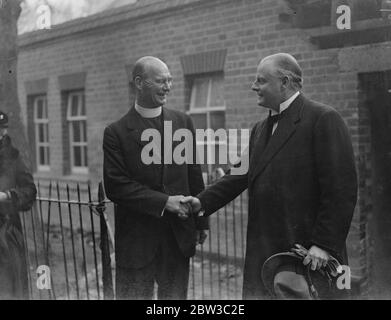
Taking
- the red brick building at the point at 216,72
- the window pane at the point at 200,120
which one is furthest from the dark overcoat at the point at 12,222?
the window pane at the point at 200,120

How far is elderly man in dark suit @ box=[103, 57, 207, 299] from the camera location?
3.36 meters

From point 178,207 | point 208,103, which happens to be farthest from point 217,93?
point 178,207

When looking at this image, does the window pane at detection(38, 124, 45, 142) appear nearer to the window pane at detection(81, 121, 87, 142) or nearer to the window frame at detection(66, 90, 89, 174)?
the window frame at detection(66, 90, 89, 174)

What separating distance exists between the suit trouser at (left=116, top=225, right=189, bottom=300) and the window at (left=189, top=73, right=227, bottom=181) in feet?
6.12

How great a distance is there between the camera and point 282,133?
301 cm

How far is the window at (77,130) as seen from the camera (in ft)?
19.8

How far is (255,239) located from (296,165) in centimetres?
52

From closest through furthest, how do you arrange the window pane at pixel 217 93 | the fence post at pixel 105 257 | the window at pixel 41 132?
the fence post at pixel 105 257
the window pane at pixel 217 93
the window at pixel 41 132

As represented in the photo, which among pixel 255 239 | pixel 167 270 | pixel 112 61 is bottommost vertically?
pixel 167 270

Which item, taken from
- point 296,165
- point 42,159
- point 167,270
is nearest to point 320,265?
point 296,165

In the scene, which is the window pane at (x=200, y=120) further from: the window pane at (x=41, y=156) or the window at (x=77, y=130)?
the window pane at (x=41, y=156)

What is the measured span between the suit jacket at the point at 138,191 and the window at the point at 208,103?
177cm

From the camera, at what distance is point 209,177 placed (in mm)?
4973
